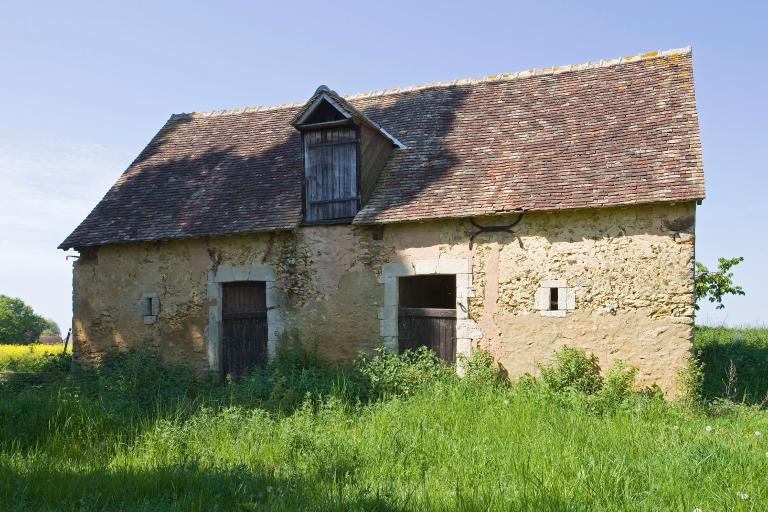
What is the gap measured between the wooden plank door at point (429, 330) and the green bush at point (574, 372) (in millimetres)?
1671

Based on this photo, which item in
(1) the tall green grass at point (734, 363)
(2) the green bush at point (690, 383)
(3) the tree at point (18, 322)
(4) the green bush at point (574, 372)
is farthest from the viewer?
(3) the tree at point (18, 322)

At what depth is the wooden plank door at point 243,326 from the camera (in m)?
12.2

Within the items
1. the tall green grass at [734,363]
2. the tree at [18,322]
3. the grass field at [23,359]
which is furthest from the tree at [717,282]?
the tree at [18,322]

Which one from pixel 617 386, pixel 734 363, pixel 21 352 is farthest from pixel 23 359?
pixel 734 363

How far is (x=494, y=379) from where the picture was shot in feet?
33.0

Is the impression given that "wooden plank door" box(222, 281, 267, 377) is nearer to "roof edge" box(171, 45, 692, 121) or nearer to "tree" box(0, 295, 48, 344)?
"roof edge" box(171, 45, 692, 121)

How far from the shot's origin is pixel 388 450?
6590mm

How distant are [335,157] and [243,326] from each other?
12.0 ft

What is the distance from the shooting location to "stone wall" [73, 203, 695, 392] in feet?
31.7

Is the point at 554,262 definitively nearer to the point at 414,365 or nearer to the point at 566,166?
the point at 566,166

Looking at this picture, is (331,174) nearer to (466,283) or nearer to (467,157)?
(467,157)

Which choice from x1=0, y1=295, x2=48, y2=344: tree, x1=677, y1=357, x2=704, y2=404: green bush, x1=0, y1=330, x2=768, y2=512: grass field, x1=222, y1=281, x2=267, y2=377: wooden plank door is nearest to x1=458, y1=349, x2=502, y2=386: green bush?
x1=0, y1=330, x2=768, y2=512: grass field

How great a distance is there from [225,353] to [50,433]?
476 cm

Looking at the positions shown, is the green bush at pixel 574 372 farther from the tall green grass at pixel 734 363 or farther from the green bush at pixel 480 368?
the tall green grass at pixel 734 363
